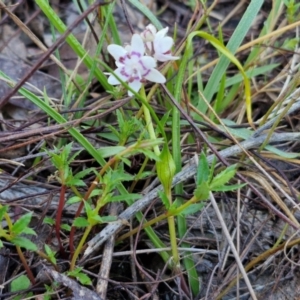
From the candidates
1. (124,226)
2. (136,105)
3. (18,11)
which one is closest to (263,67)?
(136,105)

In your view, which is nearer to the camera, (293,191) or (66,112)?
(293,191)

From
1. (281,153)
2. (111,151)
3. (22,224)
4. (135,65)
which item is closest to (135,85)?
(135,65)

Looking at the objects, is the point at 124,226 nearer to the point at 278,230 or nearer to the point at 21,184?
the point at 21,184

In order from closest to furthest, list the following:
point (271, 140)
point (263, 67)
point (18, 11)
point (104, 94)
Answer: point (271, 140) < point (104, 94) < point (263, 67) < point (18, 11)

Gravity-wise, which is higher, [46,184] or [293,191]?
[46,184]

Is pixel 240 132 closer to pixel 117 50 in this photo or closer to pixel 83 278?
pixel 117 50

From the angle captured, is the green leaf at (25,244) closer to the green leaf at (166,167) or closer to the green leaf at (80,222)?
the green leaf at (80,222)

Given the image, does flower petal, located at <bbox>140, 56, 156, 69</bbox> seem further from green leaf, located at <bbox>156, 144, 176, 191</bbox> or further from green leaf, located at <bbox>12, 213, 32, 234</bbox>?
green leaf, located at <bbox>12, 213, 32, 234</bbox>

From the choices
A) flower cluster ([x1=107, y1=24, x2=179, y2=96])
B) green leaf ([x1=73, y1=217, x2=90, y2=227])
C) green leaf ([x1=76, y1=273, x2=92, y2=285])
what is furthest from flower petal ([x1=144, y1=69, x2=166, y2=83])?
green leaf ([x1=76, y1=273, x2=92, y2=285])
